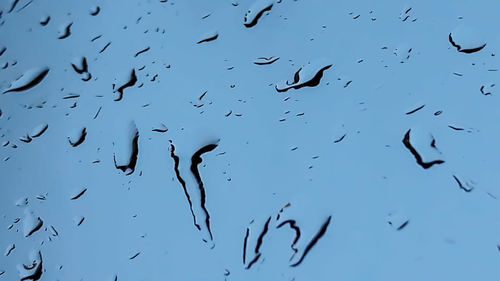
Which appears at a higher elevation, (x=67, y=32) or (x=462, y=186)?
(x=67, y=32)

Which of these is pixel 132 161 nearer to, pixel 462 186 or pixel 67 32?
pixel 67 32

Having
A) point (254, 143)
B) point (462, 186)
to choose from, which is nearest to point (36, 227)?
point (254, 143)

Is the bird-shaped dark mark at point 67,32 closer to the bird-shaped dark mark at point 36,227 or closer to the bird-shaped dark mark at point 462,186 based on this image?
the bird-shaped dark mark at point 36,227

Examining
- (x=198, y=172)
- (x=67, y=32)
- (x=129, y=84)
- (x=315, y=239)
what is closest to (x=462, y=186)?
(x=315, y=239)

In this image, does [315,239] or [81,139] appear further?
[81,139]

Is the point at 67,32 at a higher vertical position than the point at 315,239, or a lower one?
higher

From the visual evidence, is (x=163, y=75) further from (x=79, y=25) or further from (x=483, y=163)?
(x=483, y=163)

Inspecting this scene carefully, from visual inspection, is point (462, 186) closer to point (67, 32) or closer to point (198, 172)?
point (198, 172)

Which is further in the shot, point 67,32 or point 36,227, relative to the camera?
point 67,32

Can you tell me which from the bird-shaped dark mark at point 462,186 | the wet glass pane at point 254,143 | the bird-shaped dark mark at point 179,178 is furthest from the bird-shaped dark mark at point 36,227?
the bird-shaped dark mark at point 462,186

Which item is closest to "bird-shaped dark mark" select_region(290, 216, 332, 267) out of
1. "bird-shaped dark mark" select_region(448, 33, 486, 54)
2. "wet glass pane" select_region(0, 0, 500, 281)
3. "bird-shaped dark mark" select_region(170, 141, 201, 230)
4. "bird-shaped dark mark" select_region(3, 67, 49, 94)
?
"wet glass pane" select_region(0, 0, 500, 281)

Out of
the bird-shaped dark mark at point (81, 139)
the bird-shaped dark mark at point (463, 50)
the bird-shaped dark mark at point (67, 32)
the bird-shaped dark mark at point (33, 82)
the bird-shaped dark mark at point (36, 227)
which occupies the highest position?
the bird-shaped dark mark at point (67, 32)
